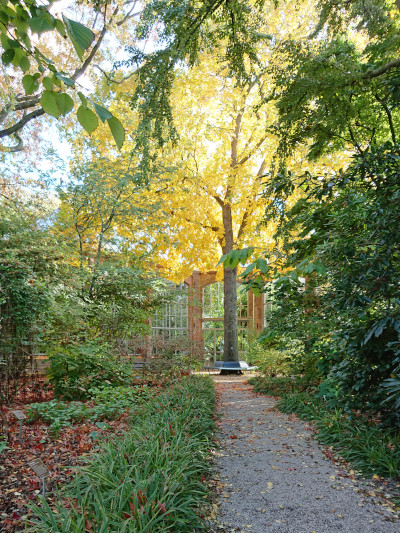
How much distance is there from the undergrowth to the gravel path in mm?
144

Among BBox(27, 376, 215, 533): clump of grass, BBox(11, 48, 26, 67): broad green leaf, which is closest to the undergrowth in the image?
BBox(27, 376, 215, 533): clump of grass

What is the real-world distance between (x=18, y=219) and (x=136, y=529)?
5194mm

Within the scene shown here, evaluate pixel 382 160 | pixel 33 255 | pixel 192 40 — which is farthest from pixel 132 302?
pixel 382 160

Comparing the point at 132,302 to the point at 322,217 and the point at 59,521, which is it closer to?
the point at 322,217

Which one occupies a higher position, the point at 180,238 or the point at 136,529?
the point at 180,238

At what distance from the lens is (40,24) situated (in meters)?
1.16

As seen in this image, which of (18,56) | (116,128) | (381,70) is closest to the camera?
(116,128)

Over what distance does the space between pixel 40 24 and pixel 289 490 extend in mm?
3420

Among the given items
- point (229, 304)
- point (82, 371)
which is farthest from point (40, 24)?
point (229, 304)

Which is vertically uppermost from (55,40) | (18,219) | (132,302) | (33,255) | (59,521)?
(55,40)

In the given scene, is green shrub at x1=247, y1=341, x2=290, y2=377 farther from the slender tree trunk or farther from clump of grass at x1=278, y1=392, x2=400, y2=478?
clump of grass at x1=278, y1=392, x2=400, y2=478

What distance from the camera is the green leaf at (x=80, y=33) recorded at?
1.08 meters

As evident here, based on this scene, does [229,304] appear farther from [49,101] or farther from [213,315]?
[49,101]

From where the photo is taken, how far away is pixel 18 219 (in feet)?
20.1
